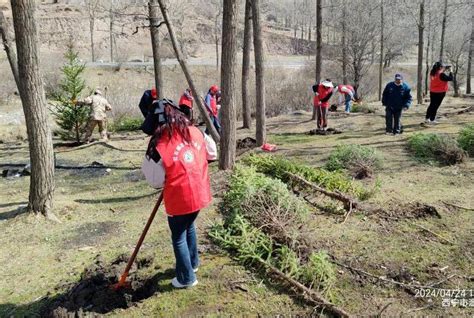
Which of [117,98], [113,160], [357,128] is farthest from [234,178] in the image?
[117,98]

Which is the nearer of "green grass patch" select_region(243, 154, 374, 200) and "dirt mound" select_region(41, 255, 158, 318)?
"dirt mound" select_region(41, 255, 158, 318)

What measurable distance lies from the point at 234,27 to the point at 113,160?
5686 millimetres

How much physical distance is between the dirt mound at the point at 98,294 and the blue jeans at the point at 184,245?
1.37ft

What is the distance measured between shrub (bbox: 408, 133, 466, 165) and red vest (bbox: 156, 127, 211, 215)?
652 cm

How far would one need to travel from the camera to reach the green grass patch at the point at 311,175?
6879 mm

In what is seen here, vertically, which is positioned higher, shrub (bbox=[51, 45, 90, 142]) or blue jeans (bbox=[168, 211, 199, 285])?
shrub (bbox=[51, 45, 90, 142])

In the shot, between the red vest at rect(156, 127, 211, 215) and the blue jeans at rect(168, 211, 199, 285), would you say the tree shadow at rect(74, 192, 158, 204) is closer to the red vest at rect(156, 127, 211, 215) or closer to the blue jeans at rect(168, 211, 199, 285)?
the blue jeans at rect(168, 211, 199, 285)

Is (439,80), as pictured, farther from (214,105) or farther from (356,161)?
(214,105)

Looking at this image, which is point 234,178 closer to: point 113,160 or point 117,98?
point 113,160

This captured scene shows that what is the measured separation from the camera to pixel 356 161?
8.30 meters

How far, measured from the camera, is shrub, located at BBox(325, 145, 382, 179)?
8.14m

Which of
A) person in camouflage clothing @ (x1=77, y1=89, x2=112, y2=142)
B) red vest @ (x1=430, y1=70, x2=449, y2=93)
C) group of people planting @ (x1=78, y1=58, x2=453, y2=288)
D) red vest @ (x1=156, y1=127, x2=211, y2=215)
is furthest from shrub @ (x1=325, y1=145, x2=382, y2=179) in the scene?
person in camouflage clothing @ (x1=77, y1=89, x2=112, y2=142)

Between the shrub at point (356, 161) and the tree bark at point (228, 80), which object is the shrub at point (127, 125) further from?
the shrub at point (356, 161)

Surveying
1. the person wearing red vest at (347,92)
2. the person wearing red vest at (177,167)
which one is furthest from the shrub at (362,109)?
the person wearing red vest at (177,167)
